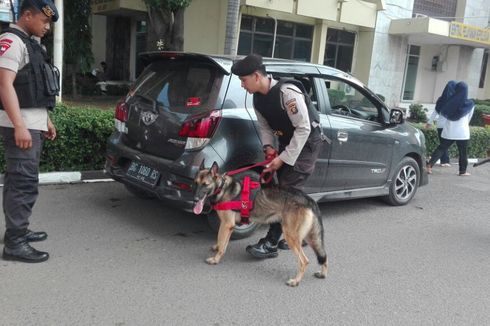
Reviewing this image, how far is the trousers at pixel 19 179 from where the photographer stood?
11.9ft

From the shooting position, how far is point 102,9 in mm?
16500

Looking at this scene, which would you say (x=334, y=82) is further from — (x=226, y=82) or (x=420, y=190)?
(x=420, y=190)

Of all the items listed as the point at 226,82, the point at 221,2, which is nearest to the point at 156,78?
the point at 226,82

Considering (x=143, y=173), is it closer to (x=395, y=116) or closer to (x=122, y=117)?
(x=122, y=117)

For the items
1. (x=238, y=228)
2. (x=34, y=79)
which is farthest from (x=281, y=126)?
(x=34, y=79)

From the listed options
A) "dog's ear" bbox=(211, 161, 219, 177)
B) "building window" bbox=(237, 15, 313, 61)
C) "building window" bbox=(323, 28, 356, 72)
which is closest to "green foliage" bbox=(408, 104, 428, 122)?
"building window" bbox=(323, 28, 356, 72)

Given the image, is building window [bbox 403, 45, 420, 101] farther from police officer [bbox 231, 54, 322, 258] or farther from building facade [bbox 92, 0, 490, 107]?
police officer [bbox 231, 54, 322, 258]

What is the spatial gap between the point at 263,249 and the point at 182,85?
1.69 meters

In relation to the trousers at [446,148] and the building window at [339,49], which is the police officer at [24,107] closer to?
the trousers at [446,148]

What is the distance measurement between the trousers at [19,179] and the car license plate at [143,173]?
996mm

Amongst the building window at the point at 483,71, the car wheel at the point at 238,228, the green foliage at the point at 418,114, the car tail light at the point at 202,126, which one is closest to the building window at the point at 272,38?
the green foliage at the point at 418,114

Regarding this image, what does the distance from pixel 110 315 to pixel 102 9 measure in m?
15.3

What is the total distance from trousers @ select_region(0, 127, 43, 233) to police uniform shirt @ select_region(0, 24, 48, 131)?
6cm

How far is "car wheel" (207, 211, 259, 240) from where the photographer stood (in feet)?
14.6
